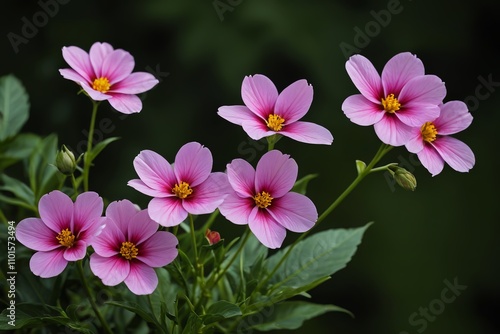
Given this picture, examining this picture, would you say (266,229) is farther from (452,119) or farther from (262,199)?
(452,119)

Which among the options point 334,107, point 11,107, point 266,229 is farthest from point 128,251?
point 334,107

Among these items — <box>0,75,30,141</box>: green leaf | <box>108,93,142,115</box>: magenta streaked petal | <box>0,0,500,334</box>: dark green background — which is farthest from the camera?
<box>0,0,500,334</box>: dark green background

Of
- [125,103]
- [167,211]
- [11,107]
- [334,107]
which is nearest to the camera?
[167,211]

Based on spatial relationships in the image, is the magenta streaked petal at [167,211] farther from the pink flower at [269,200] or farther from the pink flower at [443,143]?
the pink flower at [443,143]

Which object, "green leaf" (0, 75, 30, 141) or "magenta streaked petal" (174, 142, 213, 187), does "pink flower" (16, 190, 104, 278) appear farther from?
"green leaf" (0, 75, 30, 141)

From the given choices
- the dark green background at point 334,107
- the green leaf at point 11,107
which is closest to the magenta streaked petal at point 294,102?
the green leaf at point 11,107

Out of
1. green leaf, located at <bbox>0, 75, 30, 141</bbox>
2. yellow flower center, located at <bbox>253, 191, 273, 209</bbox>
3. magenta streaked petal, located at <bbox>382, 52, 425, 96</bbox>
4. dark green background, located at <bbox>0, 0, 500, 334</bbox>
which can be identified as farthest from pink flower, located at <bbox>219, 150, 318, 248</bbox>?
dark green background, located at <bbox>0, 0, 500, 334</bbox>

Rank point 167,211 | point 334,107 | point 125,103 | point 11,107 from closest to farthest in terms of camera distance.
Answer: point 167,211
point 125,103
point 11,107
point 334,107
